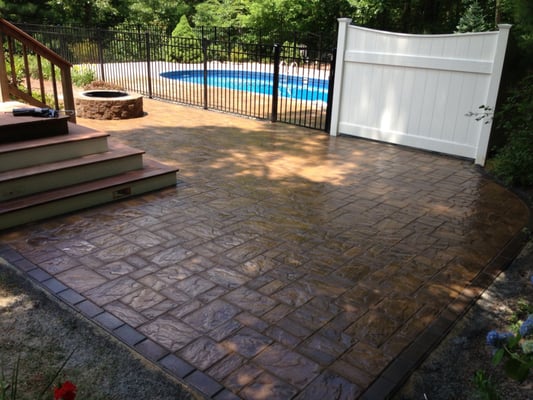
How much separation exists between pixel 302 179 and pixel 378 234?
1.65 m

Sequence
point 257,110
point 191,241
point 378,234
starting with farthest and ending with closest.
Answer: point 257,110 < point 378,234 < point 191,241

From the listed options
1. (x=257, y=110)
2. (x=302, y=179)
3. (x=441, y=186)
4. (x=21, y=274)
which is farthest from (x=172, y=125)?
(x=21, y=274)

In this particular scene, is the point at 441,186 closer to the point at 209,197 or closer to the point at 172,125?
the point at 209,197

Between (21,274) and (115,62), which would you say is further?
(115,62)

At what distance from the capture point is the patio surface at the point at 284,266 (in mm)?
2721

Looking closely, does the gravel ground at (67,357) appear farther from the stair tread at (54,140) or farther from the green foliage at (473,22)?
the green foliage at (473,22)

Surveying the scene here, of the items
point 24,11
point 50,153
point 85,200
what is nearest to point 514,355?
point 85,200

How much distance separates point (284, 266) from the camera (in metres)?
3.74

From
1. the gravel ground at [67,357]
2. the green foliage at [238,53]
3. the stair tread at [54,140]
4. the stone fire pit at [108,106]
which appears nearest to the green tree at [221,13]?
the green foliage at [238,53]

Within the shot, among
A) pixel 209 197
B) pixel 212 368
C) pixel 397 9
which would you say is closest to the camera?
pixel 212 368

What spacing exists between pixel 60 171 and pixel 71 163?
0.19m

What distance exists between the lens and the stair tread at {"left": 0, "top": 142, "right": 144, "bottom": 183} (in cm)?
449

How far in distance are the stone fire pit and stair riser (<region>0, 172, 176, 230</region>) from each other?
149 inches

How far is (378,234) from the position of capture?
14.4ft
